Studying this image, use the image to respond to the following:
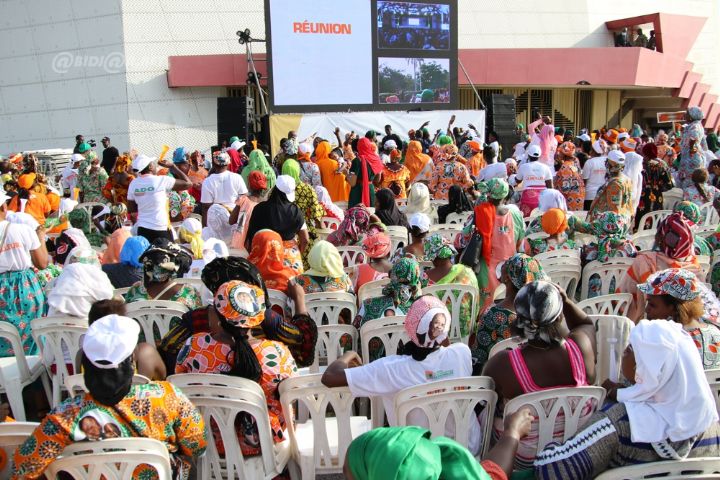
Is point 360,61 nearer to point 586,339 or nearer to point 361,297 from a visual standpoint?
point 361,297

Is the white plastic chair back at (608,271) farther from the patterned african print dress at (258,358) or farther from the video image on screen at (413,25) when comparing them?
the video image on screen at (413,25)

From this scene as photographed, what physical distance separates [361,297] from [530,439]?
241cm

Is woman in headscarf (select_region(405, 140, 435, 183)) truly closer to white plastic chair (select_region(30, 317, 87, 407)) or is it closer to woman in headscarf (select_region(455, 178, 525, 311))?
woman in headscarf (select_region(455, 178, 525, 311))

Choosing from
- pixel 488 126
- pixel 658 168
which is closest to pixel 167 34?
pixel 488 126

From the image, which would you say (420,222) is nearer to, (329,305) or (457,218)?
(329,305)

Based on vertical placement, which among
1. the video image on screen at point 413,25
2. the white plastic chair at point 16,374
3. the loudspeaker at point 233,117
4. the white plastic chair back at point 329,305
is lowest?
the white plastic chair at point 16,374

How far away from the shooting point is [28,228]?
18.4ft

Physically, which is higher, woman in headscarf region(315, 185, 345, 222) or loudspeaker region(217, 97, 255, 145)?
loudspeaker region(217, 97, 255, 145)

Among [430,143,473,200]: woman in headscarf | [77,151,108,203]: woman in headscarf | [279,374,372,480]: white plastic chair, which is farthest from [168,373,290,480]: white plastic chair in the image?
[77,151,108,203]: woman in headscarf

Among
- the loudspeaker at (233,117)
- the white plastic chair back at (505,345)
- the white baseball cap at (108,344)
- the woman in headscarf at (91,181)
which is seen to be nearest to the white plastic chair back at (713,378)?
the white plastic chair back at (505,345)

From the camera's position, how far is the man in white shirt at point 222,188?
870 cm

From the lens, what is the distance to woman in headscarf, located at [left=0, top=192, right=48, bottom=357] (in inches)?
219

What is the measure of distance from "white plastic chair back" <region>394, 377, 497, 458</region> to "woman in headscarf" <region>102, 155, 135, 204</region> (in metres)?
8.10

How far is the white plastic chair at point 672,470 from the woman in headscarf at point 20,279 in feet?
15.0
